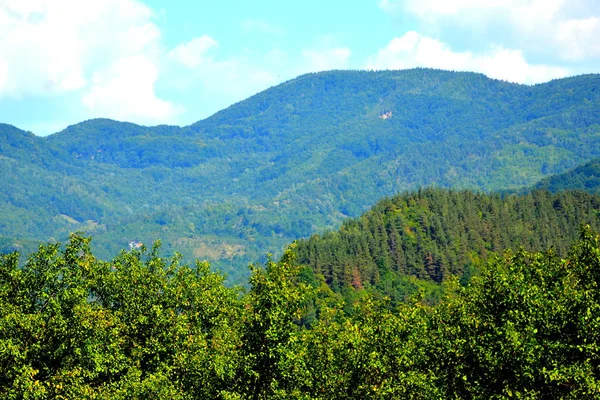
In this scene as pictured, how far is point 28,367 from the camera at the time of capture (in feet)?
162

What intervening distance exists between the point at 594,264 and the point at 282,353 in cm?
2117

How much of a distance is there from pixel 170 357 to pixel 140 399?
10123mm

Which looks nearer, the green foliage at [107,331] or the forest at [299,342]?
the forest at [299,342]

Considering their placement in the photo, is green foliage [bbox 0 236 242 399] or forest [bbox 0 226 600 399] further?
green foliage [bbox 0 236 242 399]

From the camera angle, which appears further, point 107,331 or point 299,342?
point 107,331

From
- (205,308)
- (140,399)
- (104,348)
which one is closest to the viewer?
(140,399)

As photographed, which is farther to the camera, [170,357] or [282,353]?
[170,357]

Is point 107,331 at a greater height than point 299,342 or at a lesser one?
greater

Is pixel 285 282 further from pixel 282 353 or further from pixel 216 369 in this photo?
pixel 216 369

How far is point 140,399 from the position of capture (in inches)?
1967

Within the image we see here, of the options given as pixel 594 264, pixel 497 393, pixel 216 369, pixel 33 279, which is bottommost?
pixel 497 393

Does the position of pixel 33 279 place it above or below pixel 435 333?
above

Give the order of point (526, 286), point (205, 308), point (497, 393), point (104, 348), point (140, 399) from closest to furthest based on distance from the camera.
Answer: point (497, 393)
point (526, 286)
point (140, 399)
point (104, 348)
point (205, 308)

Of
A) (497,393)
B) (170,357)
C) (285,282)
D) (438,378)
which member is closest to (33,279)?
(170,357)
